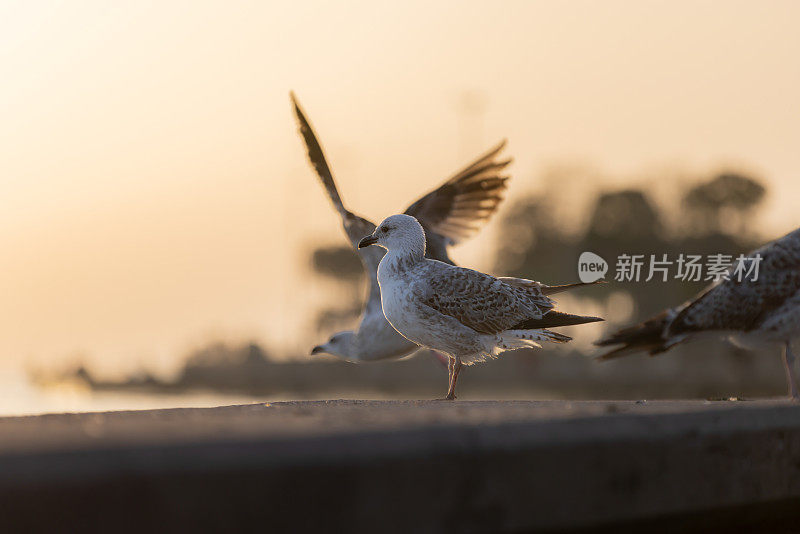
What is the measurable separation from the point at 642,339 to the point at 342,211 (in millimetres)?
3310

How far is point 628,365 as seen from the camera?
207 feet

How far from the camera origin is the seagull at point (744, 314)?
27.6 feet

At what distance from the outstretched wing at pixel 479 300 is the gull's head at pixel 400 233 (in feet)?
0.90

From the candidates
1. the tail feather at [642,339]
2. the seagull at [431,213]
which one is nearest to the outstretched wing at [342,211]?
the seagull at [431,213]

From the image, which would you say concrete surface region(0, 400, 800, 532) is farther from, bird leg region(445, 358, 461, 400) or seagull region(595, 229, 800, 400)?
seagull region(595, 229, 800, 400)

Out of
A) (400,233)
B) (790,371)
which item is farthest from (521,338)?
(790,371)

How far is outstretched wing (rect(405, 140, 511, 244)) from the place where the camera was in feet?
33.8

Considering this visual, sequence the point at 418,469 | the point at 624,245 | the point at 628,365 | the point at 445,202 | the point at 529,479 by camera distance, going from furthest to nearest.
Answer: the point at 624,245, the point at 628,365, the point at 445,202, the point at 529,479, the point at 418,469

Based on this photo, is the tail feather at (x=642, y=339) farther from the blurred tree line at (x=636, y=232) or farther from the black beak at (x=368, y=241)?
the blurred tree line at (x=636, y=232)

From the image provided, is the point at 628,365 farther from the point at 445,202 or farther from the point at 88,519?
the point at 88,519

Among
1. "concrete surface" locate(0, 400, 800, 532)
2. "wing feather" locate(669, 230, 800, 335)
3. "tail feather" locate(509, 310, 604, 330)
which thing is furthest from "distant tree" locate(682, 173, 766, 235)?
"concrete surface" locate(0, 400, 800, 532)

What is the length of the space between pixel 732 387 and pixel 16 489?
58.6 meters

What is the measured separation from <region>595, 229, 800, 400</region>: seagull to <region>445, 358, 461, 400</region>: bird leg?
1417 mm

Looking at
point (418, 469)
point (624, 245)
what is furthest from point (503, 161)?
point (624, 245)
